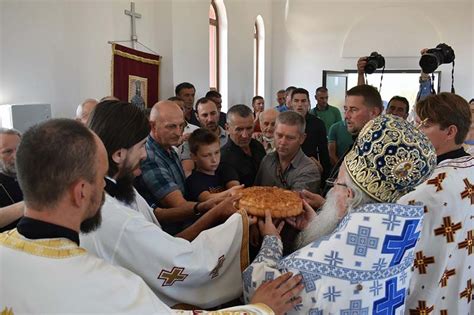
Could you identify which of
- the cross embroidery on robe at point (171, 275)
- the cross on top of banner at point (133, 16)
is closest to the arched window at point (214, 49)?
the cross on top of banner at point (133, 16)

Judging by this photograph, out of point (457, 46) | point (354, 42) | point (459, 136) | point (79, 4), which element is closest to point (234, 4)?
point (354, 42)

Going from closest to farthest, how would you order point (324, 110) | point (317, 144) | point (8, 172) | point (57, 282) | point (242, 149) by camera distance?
point (57, 282), point (8, 172), point (242, 149), point (317, 144), point (324, 110)

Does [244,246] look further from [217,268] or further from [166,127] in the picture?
[166,127]

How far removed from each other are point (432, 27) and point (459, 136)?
11.3 meters

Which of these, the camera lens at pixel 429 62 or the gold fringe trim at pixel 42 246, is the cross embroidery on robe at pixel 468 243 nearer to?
the gold fringe trim at pixel 42 246

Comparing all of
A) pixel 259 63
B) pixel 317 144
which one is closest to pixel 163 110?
pixel 317 144

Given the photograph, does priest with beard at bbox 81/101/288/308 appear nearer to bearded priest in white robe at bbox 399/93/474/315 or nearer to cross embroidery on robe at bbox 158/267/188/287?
cross embroidery on robe at bbox 158/267/188/287

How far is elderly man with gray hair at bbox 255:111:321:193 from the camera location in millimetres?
2969

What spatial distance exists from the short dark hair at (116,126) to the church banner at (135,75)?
13.1 ft

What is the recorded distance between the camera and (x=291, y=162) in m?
3.06

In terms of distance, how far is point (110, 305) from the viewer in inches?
47.3

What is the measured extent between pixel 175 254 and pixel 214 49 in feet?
27.7

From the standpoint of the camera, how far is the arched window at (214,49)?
372 inches

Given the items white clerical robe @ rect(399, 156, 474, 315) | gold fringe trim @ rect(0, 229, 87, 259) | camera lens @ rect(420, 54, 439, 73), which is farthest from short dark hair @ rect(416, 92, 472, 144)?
camera lens @ rect(420, 54, 439, 73)
